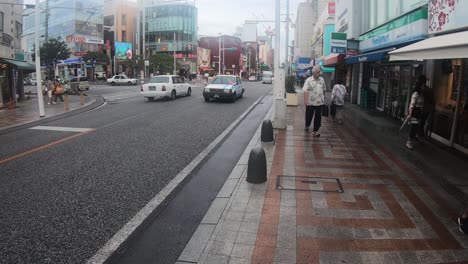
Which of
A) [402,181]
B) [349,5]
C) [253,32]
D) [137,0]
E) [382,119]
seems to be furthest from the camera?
[253,32]

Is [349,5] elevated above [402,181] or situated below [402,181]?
above

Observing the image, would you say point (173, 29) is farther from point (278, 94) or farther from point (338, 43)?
point (278, 94)

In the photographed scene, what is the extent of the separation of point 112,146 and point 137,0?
2971 inches

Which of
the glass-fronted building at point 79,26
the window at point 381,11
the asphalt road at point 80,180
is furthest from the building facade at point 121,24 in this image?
A: the asphalt road at point 80,180

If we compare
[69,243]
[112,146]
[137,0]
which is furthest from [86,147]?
[137,0]

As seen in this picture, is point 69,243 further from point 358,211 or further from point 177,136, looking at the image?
point 177,136

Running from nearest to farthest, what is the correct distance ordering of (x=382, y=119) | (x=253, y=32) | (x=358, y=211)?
1. (x=358, y=211)
2. (x=382, y=119)
3. (x=253, y=32)

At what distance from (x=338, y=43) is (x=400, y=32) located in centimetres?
753

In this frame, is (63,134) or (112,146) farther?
(63,134)

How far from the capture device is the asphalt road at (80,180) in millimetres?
4316

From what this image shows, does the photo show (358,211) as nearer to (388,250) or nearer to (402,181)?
(388,250)

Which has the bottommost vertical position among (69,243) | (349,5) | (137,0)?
(69,243)

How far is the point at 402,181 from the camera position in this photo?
658cm

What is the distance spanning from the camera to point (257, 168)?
6.22m
